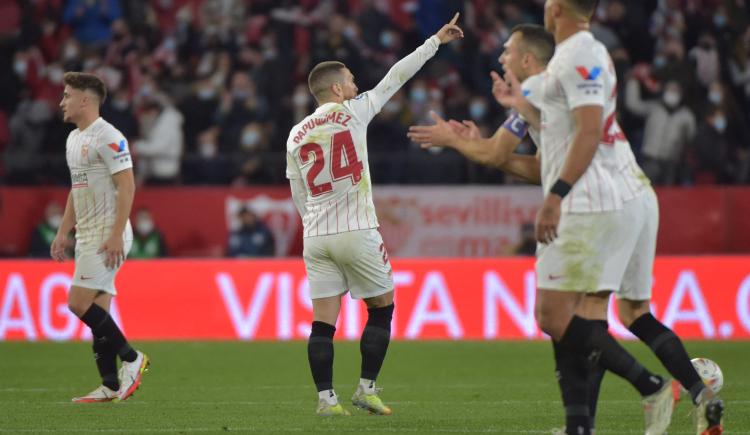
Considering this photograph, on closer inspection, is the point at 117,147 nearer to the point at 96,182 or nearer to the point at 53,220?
the point at 96,182

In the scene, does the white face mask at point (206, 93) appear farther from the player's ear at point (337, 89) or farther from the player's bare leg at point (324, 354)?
the player's bare leg at point (324, 354)

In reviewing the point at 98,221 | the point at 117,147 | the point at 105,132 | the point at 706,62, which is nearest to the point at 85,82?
the point at 105,132

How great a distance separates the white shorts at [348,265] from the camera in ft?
29.2

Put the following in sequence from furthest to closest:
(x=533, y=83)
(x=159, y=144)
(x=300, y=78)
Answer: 1. (x=300, y=78)
2. (x=159, y=144)
3. (x=533, y=83)

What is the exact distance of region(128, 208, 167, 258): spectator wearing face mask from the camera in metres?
17.6

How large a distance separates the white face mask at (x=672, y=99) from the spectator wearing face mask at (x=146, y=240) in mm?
6974

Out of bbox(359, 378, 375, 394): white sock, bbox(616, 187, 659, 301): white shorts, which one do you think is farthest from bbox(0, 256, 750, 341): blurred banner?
bbox(616, 187, 659, 301): white shorts

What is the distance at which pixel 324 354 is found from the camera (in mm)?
8836

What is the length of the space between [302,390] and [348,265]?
2334 mm

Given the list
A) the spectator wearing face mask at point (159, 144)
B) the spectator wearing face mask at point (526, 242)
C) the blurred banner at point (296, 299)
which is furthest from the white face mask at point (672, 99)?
the spectator wearing face mask at point (159, 144)

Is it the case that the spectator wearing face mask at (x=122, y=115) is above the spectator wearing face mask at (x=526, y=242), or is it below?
above

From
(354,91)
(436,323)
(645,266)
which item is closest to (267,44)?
(436,323)

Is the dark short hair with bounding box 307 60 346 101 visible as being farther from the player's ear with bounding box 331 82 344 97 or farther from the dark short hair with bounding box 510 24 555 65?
the dark short hair with bounding box 510 24 555 65

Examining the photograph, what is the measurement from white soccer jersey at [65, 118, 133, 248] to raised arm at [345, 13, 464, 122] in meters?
1.98
